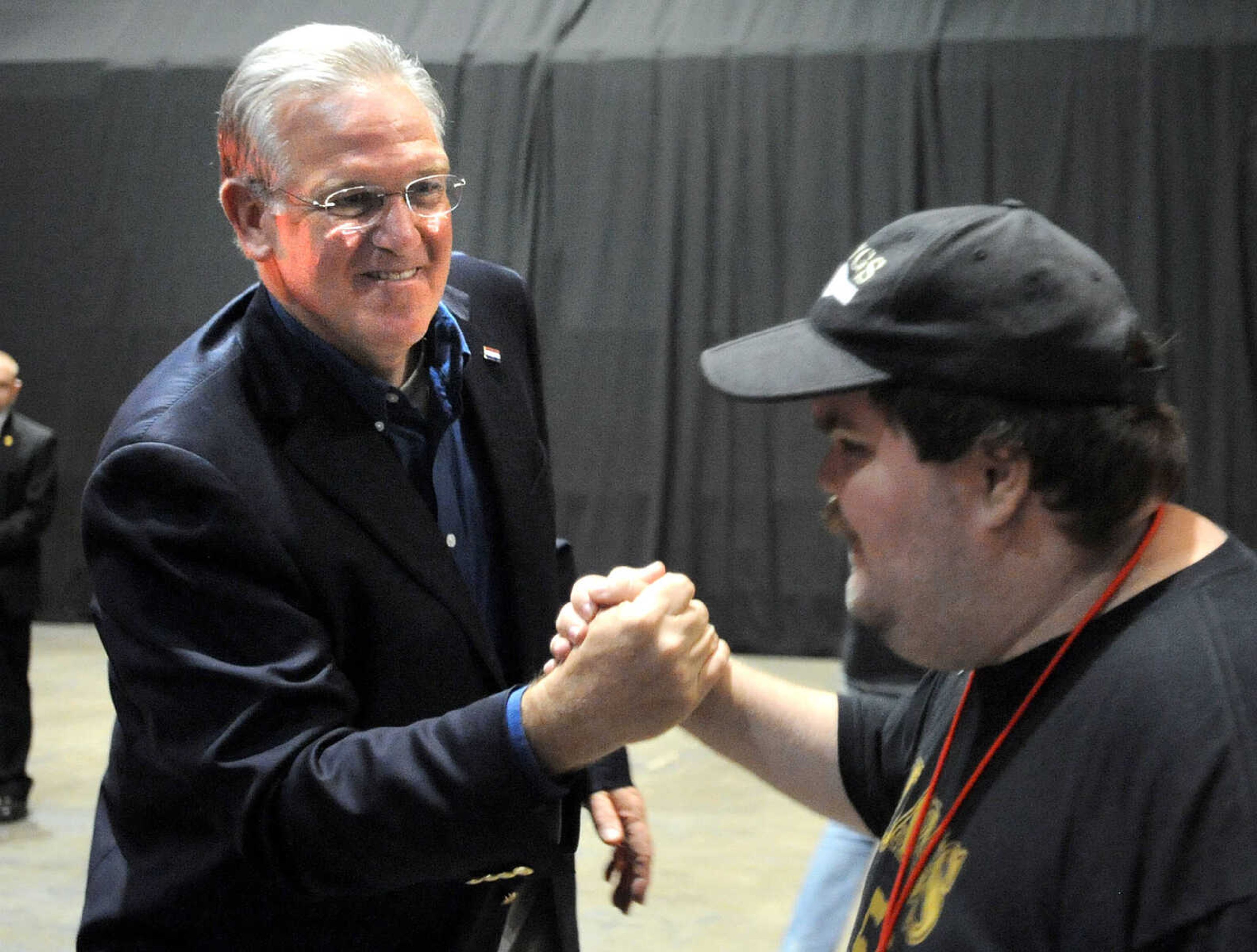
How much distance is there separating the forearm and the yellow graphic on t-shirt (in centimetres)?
24

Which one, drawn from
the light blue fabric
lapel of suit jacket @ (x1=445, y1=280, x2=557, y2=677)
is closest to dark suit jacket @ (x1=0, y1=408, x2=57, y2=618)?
the light blue fabric

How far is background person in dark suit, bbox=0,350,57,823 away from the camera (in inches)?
200

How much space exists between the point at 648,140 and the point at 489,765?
6.82 metres

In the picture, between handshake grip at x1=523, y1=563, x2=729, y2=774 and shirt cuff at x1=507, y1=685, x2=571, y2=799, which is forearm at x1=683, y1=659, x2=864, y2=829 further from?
shirt cuff at x1=507, y1=685, x2=571, y2=799

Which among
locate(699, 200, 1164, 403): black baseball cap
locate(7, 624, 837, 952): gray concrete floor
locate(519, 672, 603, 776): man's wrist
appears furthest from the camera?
locate(7, 624, 837, 952): gray concrete floor

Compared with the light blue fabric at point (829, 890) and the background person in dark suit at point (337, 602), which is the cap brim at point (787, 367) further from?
the light blue fabric at point (829, 890)

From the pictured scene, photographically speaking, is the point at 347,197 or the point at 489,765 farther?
the point at 347,197

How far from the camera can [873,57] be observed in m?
7.54

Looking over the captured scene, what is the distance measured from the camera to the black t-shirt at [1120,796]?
999 mm

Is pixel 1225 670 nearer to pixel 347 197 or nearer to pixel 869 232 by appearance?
pixel 347 197

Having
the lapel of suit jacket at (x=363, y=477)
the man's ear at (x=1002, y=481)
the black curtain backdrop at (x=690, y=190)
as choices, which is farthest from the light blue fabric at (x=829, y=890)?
the black curtain backdrop at (x=690, y=190)

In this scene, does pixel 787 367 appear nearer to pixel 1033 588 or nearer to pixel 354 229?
pixel 1033 588

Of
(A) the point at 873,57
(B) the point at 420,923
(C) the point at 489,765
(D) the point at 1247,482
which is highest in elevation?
(A) the point at 873,57

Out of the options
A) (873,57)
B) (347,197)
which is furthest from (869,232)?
(347,197)
